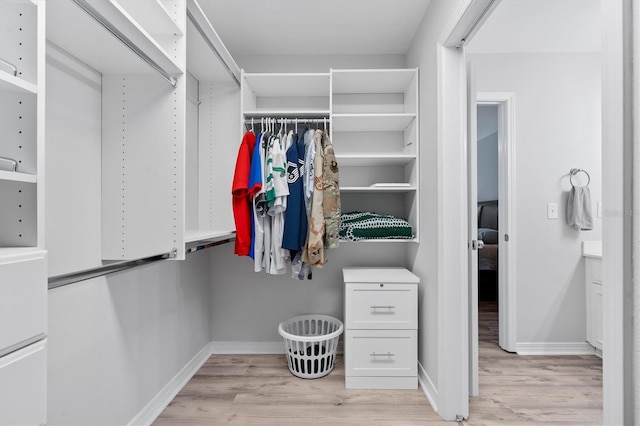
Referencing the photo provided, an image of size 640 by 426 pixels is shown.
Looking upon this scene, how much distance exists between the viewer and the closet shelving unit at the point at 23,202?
66cm

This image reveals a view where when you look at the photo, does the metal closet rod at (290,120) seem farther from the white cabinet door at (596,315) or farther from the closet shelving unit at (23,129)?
the white cabinet door at (596,315)

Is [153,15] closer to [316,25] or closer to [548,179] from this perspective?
[316,25]

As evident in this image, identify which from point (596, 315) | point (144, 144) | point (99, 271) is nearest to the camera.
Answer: point (99, 271)

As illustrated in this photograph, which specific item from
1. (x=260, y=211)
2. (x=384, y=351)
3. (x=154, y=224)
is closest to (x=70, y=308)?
(x=154, y=224)

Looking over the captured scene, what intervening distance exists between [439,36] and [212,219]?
1915 mm

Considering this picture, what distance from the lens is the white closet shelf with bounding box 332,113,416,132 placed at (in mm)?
2234

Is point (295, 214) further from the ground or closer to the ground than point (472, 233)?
further from the ground

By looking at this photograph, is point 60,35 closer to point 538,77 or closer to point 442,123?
point 442,123

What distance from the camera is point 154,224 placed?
1.41 metres

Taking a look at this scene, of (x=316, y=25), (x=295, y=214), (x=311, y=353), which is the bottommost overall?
(x=311, y=353)

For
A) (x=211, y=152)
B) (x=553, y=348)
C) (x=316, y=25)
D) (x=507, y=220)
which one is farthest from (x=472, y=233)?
(x=211, y=152)

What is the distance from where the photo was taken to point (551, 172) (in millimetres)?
2670

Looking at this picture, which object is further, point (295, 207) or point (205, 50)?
point (295, 207)

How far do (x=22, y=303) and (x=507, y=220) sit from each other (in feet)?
9.76
